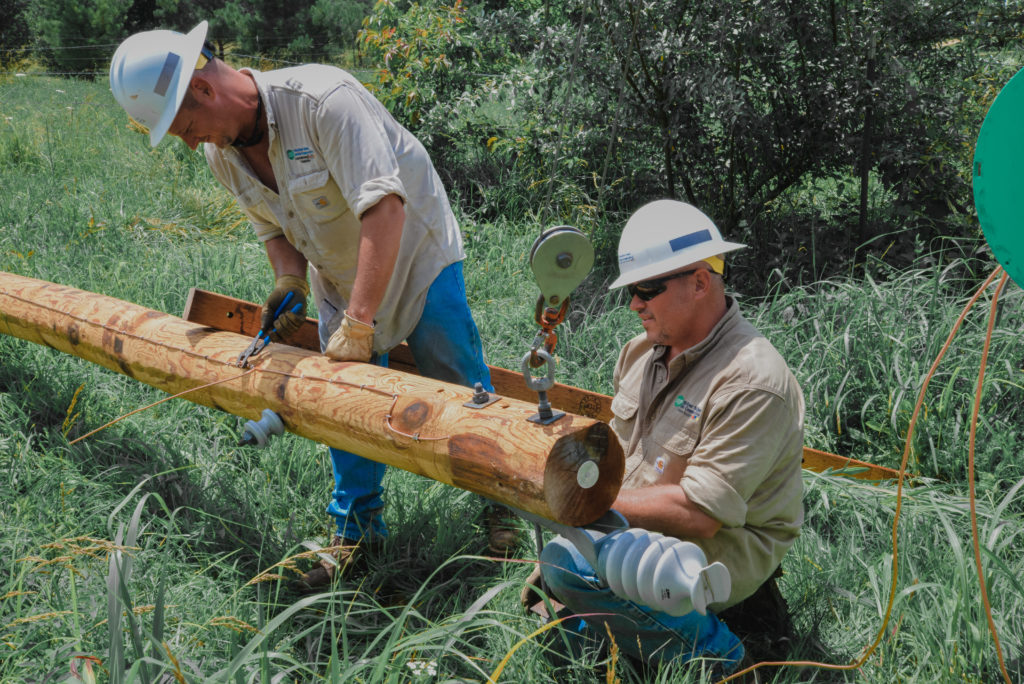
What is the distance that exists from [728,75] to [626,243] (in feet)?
10.8

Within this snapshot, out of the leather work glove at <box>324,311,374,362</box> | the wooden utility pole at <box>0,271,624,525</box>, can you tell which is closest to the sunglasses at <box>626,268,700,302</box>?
the wooden utility pole at <box>0,271,624,525</box>

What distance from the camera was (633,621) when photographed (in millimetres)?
2406

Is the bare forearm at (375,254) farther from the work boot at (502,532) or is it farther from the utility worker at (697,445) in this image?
the work boot at (502,532)

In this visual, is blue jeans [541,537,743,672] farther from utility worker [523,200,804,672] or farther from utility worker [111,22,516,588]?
utility worker [111,22,516,588]

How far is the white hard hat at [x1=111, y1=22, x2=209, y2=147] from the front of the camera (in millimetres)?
2604

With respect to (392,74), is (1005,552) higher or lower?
lower

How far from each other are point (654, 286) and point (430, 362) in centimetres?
112

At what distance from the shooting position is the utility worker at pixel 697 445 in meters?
2.22

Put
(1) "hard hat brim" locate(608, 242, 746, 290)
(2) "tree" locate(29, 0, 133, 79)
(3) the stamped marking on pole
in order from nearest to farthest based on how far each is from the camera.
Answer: (3) the stamped marking on pole, (1) "hard hat brim" locate(608, 242, 746, 290), (2) "tree" locate(29, 0, 133, 79)

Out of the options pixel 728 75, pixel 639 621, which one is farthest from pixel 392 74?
pixel 639 621

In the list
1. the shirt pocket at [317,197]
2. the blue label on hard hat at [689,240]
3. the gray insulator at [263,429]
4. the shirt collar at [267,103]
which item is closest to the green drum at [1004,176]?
the blue label on hard hat at [689,240]

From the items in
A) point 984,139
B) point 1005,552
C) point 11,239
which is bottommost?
point 1005,552

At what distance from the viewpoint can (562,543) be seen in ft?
8.26

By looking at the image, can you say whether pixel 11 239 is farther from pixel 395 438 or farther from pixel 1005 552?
pixel 1005 552
